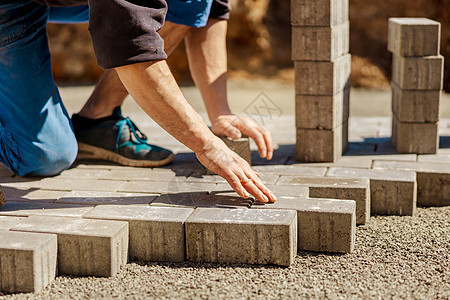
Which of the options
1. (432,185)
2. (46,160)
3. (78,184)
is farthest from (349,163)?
(46,160)

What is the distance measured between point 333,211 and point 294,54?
1.01m

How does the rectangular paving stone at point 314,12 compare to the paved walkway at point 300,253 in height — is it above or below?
above

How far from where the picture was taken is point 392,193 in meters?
2.57

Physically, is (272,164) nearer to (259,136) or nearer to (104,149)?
(259,136)

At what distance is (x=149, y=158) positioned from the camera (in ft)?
9.73

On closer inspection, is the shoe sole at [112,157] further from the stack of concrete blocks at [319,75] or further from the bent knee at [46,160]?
the stack of concrete blocks at [319,75]

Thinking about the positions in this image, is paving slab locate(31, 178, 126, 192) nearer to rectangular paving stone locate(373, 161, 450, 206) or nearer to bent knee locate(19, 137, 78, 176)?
bent knee locate(19, 137, 78, 176)

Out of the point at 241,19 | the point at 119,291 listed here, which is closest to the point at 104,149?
the point at 119,291

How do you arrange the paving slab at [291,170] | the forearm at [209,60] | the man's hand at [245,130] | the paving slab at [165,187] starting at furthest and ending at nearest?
the forearm at [209,60] < the paving slab at [291,170] < the man's hand at [245,130] < the paving slab at [165,187]

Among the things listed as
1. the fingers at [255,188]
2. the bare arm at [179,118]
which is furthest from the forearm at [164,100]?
the fingers at [255,188]

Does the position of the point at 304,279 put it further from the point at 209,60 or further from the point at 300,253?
the point at 209,60

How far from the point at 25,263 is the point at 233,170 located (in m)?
0.82

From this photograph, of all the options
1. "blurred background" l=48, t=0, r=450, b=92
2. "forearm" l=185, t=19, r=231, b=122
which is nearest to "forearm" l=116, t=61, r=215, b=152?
"forearm" l=185, t=19, r=231, b=122

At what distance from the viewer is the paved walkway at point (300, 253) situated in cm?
189
